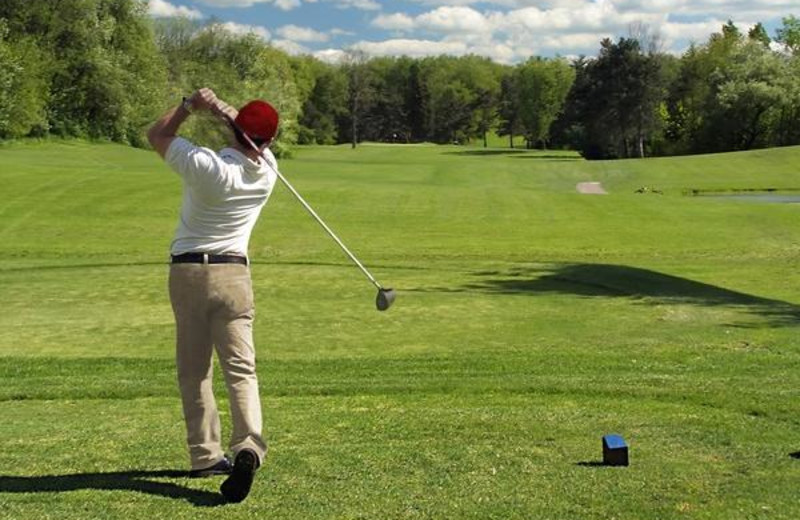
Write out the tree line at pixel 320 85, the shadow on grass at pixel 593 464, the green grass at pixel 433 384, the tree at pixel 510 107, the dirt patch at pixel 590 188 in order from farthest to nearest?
the tree at pixel 510 107 < the tree line at pixel 320 85 < the dirt patch at pixel 590 188 < the shadow on grass at pixel 593 464 < the green grass at pixel 433 384

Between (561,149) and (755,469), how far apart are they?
114m

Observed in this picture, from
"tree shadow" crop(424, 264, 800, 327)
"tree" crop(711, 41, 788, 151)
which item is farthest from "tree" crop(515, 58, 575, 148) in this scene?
"tree shadow" crop(424, 264, 800, 327)

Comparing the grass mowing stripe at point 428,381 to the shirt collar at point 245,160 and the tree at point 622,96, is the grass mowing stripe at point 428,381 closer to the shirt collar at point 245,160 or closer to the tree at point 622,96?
the shirt collar at point 245,160

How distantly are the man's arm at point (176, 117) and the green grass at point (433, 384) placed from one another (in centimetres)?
195

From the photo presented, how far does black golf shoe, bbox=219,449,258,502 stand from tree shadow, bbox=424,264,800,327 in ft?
30.7

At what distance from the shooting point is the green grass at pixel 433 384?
500 cm

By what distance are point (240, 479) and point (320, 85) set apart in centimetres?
13280

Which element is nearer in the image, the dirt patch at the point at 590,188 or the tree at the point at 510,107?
the dirt patch at the point at 590,188

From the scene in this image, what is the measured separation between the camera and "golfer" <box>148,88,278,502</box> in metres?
5.14

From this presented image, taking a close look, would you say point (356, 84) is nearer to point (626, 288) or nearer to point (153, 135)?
point (626, 288)

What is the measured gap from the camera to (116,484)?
516 centimetres

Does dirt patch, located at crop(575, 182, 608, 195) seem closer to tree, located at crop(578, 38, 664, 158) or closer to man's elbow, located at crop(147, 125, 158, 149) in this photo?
tree, located at crop(578, 38, 664, 158)

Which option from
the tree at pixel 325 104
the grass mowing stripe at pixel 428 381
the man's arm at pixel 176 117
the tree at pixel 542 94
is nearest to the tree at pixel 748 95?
the tree at pixel 542 94

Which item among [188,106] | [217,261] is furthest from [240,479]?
[188,106]
